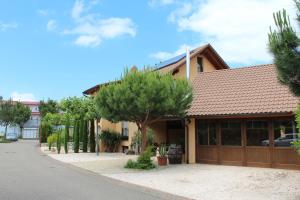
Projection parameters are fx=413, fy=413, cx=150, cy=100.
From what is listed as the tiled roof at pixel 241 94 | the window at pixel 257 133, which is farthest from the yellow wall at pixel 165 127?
the window at pixel 257 133

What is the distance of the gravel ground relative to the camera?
12.4 meters

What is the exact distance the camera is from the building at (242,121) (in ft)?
61.7

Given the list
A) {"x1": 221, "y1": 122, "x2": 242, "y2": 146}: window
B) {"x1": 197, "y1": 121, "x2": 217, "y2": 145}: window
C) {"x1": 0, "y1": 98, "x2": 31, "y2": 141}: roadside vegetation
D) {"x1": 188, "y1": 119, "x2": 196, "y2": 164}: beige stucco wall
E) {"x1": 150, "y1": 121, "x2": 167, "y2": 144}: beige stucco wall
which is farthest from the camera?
{"x1": 0, "y1": 98, "x2": 31, "y2": 141}: roadside vegetation

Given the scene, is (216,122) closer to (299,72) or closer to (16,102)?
(299,72)

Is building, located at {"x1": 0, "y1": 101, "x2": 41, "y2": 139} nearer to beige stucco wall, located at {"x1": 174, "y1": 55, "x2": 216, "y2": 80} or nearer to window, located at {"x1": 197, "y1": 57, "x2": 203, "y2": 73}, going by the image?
beige stucco wall, located at {"x1": 174, "y1": 55, "x2": 216, "y2": 80}

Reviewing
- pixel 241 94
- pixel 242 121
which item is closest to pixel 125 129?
pixel 241 94

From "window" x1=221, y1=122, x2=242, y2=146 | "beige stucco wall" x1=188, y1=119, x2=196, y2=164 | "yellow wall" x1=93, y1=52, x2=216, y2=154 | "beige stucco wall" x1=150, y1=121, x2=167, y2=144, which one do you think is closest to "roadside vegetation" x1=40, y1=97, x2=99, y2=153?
"yellow wall" x1=93, y1=52, x2=216, y2=154

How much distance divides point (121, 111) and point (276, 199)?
9.80 meters

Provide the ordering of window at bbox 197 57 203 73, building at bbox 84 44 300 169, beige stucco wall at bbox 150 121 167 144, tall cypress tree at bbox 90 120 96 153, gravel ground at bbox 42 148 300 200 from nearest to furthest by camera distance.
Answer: gravel ground at bbox 42 148 300 200
building at bbox 84 44 300 169
beige stucco wall at bbox 150 121 167 144
window at bbox 197 57 203 73
tall cypress tree at bbox 90 120 96 153

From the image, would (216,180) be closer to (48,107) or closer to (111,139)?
(111,139)

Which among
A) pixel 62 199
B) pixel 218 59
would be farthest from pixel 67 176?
pixel 218 59

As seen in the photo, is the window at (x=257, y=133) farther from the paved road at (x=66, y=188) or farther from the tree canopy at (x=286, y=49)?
the tree canopy at (x=286, y=49)

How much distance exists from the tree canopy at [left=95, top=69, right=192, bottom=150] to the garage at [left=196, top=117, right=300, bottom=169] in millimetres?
2220

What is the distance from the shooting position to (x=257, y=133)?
19.7m
